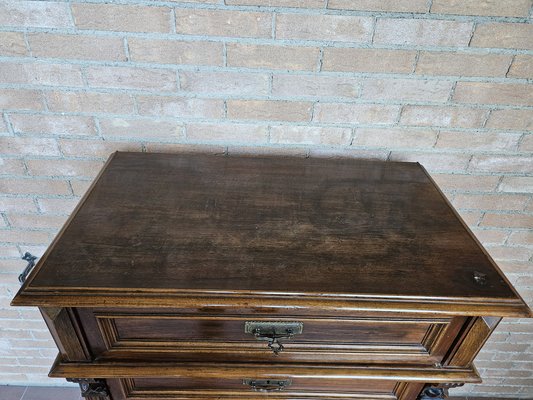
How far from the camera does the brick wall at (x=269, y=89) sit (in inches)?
38.6

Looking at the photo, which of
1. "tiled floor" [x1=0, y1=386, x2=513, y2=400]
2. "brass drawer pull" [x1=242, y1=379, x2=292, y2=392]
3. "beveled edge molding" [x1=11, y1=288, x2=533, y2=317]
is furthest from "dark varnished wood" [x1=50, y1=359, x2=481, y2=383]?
"tiled floor" [x1=0, y1=386, x2=513, y2=400]

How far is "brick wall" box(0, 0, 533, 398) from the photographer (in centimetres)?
98

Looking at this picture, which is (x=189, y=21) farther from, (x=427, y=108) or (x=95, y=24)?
(x=427, y=108)

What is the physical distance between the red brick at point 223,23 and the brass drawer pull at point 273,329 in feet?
2.40

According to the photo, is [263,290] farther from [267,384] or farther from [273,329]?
[267,384]

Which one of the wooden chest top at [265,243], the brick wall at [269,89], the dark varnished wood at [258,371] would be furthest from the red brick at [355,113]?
the dark varnished wood at [258,371]

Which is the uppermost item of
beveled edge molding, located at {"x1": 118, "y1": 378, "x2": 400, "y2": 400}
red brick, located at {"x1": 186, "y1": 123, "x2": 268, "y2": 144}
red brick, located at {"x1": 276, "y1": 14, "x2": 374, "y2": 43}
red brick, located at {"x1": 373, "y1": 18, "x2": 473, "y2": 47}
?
red brick, located at {"x1": 373, "y1": 18, "x2": 473, "y2": 47}

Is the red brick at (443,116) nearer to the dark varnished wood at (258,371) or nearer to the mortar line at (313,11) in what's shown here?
the mortar line at (313,11)

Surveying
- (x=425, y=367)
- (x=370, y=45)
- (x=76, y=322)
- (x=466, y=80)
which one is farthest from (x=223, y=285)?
(x=466, y=80)

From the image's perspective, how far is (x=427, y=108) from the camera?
112 centimetres

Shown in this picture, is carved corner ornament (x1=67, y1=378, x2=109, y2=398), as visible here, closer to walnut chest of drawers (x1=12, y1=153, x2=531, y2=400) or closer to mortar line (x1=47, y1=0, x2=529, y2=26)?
walnut chest of drawers (x1=12, y1=153, x2=531, y2=400)

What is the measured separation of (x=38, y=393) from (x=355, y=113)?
6.01 ft

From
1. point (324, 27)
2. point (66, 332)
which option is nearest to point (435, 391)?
point (66, 332)

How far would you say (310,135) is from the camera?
1.16 m
